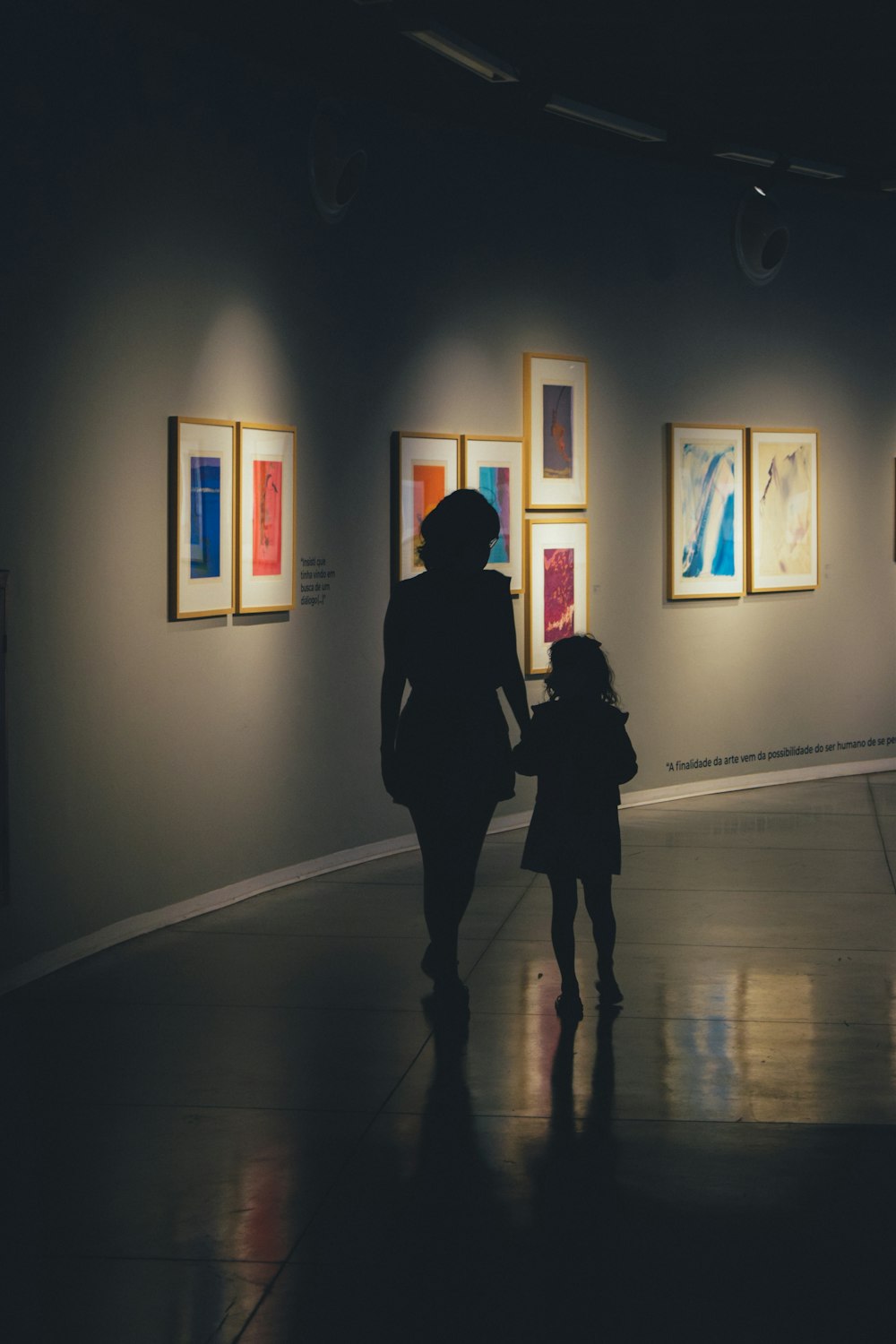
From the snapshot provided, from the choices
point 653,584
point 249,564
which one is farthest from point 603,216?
point 249,564

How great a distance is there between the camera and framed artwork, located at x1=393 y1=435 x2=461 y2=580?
31.9ft

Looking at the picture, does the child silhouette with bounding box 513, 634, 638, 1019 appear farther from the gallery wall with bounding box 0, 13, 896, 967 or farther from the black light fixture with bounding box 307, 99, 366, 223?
the black light fixture with bounding box 307, 99, 366, 223

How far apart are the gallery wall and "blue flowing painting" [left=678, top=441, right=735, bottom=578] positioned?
0.74 feet

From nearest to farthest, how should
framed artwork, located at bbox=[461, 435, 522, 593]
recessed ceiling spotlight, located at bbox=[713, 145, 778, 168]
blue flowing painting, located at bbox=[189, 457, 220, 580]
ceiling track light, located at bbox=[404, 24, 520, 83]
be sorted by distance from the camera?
1. blue flowing painting, located at bbox=[189, 457, 220, 580]
2. ceiling track light, located at bbox=[404, 24, 520, 83]
3. framed artwork, located at bbox=[461, 435, 522, 593]
4. recessed ceiling spotlight, located at bbox=[713, 145, 778, 168]

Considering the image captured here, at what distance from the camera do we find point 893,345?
1309 cm

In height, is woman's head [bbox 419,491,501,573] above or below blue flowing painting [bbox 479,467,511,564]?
below

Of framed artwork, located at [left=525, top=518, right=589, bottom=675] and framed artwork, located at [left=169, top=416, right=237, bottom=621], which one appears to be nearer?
framed artwork, located at [left=169, top=416, right=237, bottom=621]

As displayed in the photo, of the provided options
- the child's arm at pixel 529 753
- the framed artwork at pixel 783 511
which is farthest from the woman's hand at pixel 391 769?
the framed artwork at pixel 783 511

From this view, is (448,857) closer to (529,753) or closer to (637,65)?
(529,753)

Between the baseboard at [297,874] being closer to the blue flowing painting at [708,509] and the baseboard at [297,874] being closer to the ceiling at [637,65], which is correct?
the blue flowing painting at [708,509]

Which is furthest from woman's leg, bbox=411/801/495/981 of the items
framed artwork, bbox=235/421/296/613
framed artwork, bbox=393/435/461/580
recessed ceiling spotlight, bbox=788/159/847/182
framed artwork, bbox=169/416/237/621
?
recessed ceiling spotlight, bbox=788/159/847/182

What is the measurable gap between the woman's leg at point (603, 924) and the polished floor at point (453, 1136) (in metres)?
0.18

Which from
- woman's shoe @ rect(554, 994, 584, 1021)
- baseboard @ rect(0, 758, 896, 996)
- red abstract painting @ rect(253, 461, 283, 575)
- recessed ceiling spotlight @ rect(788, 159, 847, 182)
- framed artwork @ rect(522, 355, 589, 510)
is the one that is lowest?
woman's shoe @ rect(554, 994, 584, 1021)

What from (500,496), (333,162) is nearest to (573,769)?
(333,162)
